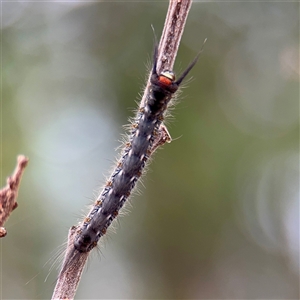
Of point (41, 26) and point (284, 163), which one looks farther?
point (284, 163)

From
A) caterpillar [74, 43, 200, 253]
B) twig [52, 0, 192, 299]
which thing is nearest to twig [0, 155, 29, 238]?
twig [52, 0, 192, 299]

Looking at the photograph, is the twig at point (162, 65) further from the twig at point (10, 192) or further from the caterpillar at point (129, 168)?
the twig at point (10, 192)

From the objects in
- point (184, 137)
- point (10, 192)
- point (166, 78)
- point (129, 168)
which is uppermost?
point (166, 78)

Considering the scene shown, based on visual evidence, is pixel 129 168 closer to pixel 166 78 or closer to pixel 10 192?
pixel 166 78

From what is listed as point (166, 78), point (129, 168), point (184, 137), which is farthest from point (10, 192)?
point (184, 137)

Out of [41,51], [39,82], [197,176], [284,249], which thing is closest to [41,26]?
[41,51]

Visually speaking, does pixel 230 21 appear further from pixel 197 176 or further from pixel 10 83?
pixel 10 83
